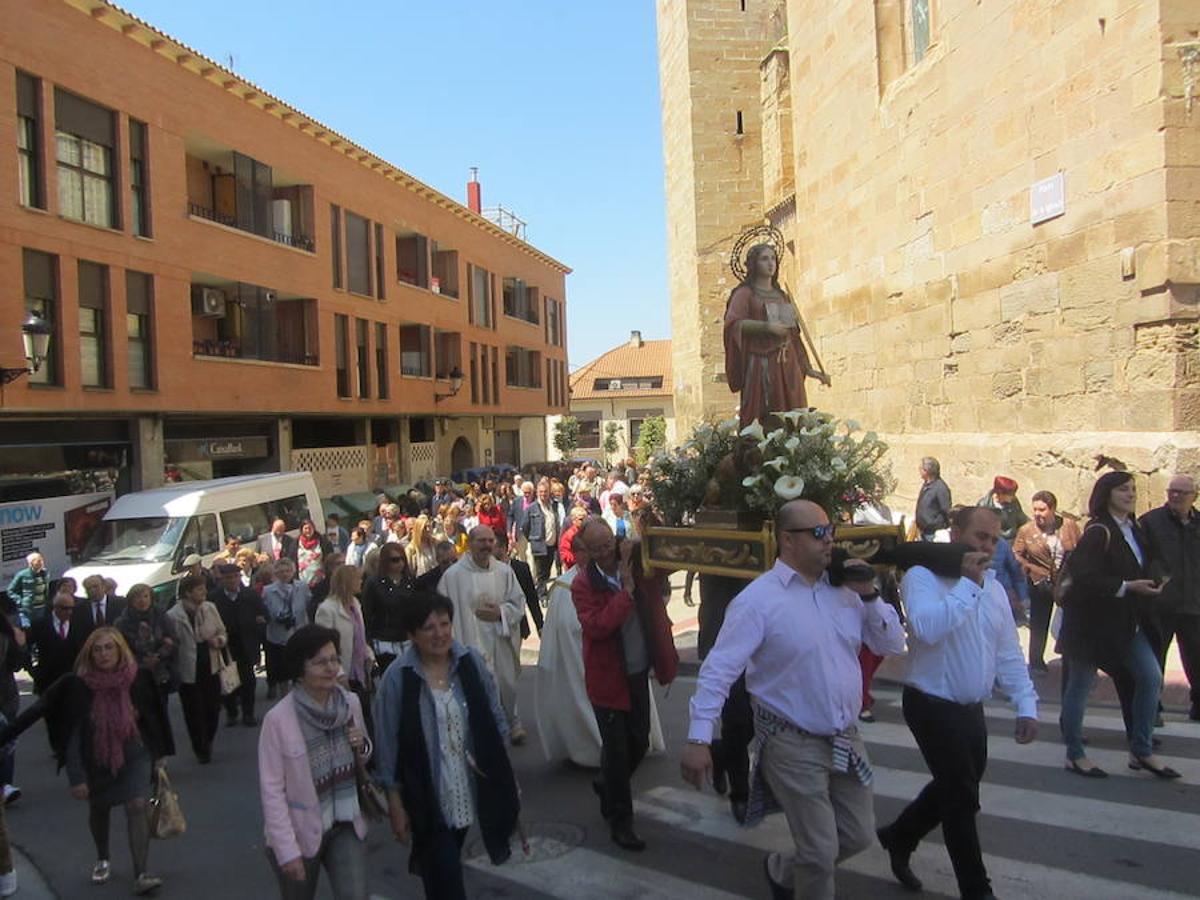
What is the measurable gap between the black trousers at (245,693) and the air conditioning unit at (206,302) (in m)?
14.4

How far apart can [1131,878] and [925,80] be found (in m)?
10.2

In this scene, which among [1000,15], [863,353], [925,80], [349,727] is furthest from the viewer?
[863,353]

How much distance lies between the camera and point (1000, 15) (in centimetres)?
1030

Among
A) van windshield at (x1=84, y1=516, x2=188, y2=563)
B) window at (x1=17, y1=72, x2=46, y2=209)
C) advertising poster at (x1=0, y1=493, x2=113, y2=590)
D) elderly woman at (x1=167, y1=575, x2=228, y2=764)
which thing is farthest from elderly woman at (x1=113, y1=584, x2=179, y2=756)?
window at (x1=17, y1=72, x2=46, y2=209)

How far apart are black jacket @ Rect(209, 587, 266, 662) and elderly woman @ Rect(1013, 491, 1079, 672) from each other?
22.2ft

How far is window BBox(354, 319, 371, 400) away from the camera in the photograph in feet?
88.1

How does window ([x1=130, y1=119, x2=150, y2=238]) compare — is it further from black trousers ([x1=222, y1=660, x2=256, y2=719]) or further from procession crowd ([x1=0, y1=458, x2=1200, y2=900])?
black trousers ([x1=222, y1=660, x2=256, y2=719])

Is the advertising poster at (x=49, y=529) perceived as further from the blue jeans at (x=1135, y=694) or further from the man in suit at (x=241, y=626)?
the blue jeans at (x=1135, y=694)

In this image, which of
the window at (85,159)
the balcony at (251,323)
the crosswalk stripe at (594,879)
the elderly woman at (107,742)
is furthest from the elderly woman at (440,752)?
the balcony at (251,323)

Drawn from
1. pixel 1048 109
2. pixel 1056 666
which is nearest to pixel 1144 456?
pixel 1056 666

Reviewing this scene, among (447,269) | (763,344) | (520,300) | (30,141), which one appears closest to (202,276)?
(30,141)

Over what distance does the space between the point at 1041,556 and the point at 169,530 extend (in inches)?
434

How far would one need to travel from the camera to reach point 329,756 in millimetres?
3717

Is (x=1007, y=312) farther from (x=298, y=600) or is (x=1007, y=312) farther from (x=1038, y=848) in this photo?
(x=298, y=600)
